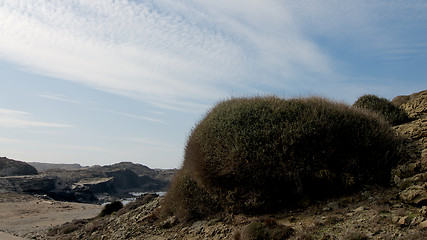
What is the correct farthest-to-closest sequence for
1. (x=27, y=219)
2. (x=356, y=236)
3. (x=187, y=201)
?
1. (x=27, y=219)
2. (x=187, y=201)
3. (x=356, y=236)

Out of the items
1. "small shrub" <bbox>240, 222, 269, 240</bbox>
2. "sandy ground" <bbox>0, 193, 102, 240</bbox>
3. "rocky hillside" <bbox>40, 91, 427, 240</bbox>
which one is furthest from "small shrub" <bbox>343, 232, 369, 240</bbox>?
"sandy ground" <bbox>0, 193, 102, 240</bbox>

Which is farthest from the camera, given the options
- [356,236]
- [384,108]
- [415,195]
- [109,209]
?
[109,209]

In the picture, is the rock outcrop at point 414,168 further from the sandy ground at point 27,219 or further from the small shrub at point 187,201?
the sandy ground at point 27,219

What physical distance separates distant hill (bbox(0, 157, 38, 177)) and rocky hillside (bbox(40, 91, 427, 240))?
2567 inches

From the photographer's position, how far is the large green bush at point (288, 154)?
9.95 meters

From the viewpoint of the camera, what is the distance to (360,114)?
36.4 ft

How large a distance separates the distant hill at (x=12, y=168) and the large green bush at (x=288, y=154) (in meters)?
67.3

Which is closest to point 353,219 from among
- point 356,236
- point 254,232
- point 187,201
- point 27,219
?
point 356,236

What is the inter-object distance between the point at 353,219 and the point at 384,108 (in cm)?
678

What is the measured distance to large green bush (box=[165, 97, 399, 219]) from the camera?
9.95 m

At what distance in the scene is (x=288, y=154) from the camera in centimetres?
992

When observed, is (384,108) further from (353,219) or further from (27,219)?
(27,219)

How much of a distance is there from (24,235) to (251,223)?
1618cm

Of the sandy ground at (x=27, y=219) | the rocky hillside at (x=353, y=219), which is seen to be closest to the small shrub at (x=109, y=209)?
the sandy ground at (x=27, y=219)
